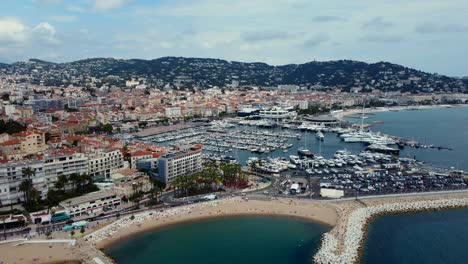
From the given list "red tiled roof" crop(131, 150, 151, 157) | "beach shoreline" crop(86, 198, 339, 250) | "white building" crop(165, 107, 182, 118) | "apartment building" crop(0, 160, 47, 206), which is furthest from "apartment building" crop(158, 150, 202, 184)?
"white building" crop(165, 107, 182, 118)

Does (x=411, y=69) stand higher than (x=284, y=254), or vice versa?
(x=411, y=69)

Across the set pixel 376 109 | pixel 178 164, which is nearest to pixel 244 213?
pixel 178 164

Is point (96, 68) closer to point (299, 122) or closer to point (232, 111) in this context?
point (232, 111)

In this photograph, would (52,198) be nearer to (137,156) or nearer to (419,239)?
(137,156)

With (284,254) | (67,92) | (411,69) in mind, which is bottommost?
(284,254)

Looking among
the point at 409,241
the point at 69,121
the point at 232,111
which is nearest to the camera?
the point at 409,241

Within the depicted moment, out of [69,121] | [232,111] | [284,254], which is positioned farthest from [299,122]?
[284,254]
